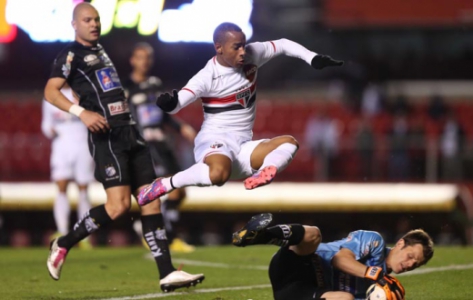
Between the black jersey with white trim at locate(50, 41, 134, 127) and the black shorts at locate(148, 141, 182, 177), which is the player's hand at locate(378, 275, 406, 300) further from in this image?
the black shorts at locate(148, 141, 182, 177)

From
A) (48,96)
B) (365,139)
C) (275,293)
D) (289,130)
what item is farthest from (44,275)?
(289,130)

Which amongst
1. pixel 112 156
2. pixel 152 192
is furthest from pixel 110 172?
pixel 152 192

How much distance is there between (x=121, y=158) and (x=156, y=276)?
1.94 m

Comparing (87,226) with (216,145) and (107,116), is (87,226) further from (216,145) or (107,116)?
(216,145)

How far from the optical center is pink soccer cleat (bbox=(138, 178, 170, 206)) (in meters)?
7.79

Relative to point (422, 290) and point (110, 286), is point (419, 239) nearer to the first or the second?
point (422, 290)

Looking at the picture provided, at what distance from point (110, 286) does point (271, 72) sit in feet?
58.1

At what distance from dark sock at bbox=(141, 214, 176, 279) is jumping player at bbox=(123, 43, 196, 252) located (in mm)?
3665

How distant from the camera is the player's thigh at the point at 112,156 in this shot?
8031 millimetres

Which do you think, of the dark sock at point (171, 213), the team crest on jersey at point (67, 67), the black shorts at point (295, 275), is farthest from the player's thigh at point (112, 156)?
the dark sock at point (171, 213)

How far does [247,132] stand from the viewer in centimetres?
817

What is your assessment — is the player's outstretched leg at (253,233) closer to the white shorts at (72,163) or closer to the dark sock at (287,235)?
the dark sock at (287,235)

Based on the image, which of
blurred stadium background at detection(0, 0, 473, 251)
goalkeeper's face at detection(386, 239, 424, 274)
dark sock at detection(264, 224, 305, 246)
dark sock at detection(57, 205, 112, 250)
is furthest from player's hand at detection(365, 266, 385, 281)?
blurred stadium background at detection(0, 0, 473, 251)

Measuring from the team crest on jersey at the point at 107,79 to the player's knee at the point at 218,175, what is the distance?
1.28 metres
